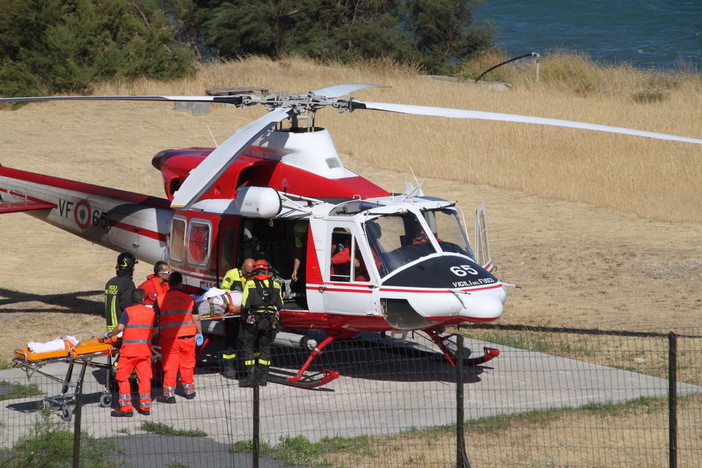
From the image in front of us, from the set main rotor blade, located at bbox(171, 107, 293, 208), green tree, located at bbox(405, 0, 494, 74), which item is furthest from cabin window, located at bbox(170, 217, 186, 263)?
green tree, located at bbox(405, 0, 494, 74)

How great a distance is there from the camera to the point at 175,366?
11.0 metres

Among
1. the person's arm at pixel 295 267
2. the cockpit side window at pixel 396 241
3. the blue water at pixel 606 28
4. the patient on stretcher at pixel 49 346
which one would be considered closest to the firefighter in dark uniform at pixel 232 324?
the person's arm at pixel 295 267

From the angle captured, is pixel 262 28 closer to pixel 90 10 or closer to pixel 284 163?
pixel 90 10

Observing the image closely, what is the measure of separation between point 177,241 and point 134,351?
9.81 feet

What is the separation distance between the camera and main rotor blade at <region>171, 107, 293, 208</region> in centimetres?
939

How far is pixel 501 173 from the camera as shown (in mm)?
27719

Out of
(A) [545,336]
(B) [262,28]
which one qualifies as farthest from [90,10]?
(A) [545,336]

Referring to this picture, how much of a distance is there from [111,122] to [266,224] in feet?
71.3

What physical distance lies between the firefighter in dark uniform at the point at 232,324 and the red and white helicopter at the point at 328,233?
1.39 feet

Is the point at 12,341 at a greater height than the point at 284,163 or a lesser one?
lesser

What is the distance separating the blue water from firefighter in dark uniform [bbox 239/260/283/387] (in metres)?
71.5

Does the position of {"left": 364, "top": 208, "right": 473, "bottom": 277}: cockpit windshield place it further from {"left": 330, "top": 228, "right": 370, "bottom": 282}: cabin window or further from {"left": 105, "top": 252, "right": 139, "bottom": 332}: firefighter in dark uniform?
{"left": 105, "top": 252, "right": 139, "bottom": 332}: firefighter in dark uniform

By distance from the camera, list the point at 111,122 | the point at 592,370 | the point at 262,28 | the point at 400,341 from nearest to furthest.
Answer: the point at 592,370 → the point at 400,341 → the point at 111,122 → the point at 262,28

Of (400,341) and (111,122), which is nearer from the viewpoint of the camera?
(400,341)
